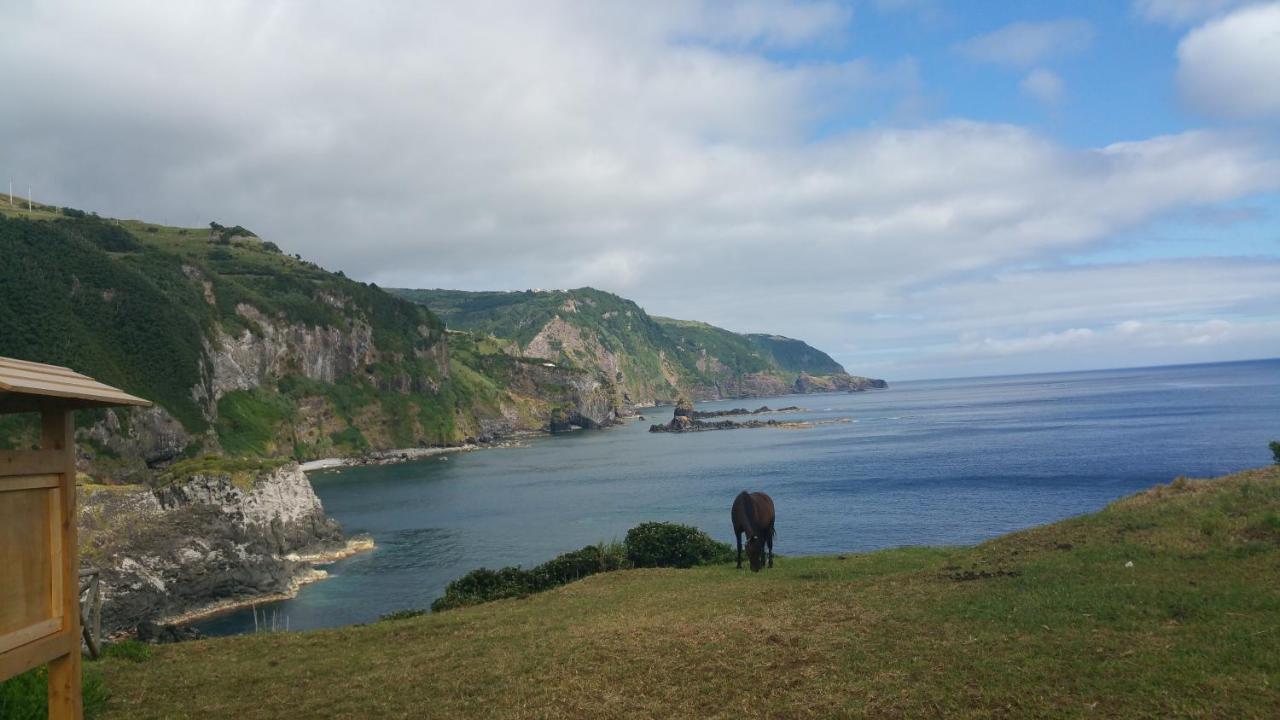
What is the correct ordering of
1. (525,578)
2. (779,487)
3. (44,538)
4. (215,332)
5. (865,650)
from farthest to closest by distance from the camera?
(215,332), (779,487), (525,578), (865,650), (44,538)

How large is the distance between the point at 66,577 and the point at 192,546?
4876 centimetres

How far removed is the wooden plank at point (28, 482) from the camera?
6.88 metres

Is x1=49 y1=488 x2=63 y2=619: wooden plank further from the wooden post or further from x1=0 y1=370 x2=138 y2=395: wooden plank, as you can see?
x1=0 y1=370 x2=138 y2=395: wooden plank

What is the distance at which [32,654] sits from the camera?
23.3 feet

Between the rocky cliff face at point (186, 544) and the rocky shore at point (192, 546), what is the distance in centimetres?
6

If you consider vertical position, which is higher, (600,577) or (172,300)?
(172,300)

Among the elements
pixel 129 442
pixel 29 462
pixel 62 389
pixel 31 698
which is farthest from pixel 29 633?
pixel 129 442

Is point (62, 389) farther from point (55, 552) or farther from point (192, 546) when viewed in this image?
point (192, 546)

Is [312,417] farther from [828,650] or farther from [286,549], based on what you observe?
[828,650]

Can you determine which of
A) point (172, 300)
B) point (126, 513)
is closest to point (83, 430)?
point (172, 300)

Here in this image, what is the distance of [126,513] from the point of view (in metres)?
47.1

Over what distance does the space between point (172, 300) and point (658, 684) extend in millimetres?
143626

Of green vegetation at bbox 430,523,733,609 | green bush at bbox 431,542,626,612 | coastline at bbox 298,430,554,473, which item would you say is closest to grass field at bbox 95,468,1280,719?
green bush at bbox 431,542,626,612

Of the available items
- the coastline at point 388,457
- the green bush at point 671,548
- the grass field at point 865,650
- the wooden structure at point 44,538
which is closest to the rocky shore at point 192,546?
the green bush at point 671,548
